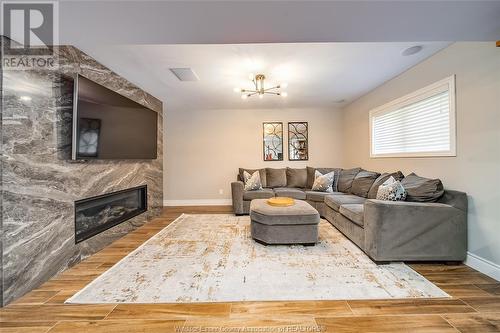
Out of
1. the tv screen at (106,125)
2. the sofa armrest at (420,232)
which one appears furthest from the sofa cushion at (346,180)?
the tv screen at (106,125)

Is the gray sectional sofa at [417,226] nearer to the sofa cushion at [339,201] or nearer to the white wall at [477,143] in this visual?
the white wall at [477,143]

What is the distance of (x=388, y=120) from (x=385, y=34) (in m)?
2.51

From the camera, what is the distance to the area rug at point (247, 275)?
6.16ft

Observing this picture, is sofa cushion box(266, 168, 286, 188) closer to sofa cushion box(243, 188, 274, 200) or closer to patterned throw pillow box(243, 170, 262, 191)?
patterned throw pillow box(243, 170, 262, 191)

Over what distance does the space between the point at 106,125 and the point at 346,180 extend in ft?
14.1

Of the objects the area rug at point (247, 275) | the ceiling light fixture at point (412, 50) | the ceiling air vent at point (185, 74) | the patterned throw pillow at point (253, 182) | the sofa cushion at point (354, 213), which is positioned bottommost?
the area rug at point (247, 275)

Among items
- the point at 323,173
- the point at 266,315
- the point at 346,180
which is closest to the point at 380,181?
the point at 346,180

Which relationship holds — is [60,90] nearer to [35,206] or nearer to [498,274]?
[35,206]

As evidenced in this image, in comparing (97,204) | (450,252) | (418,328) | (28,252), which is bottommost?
(418,328)

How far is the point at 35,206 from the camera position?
2033mm

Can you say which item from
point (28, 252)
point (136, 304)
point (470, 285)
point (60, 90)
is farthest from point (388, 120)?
point (28, 252)

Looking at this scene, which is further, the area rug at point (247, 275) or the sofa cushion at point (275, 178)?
the sofa cushion at point (275, 178)

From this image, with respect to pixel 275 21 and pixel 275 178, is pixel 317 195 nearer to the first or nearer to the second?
pixel 275 178

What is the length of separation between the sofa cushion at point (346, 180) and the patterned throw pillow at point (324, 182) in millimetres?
183
